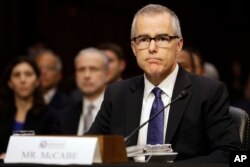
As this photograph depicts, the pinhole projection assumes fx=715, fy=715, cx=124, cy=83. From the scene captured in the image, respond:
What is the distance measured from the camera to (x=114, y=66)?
7.36 metres

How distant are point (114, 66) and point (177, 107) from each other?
11.8ft

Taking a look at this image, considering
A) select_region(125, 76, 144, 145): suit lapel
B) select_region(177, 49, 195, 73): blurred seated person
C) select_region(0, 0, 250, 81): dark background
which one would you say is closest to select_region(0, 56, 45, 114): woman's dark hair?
select_region(177, 49, 195, 73): blurred seated person

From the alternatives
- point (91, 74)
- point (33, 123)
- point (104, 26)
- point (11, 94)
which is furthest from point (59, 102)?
point (104, 26)

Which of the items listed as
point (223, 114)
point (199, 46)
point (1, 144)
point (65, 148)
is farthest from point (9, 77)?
point (199, 46)

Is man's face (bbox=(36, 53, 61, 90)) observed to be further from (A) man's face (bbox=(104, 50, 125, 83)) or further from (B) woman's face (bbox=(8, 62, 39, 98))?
(B) woman's face (bbox=(8, 62, 39, 98))

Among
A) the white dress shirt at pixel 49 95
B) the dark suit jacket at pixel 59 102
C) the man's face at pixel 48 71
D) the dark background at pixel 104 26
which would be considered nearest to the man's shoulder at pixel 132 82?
the dark suit jacket at pixel 59 102

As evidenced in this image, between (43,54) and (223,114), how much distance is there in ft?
16.2

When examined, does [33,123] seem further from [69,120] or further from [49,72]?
[49,72]

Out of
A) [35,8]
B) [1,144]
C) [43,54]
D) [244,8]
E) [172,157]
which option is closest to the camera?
[172,157]

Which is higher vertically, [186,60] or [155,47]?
[186,60]

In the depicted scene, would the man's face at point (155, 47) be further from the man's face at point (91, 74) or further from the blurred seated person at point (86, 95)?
the man's face at point (91, 74)

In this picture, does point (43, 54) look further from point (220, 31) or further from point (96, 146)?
point (96, 146)

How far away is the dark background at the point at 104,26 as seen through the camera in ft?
33.2

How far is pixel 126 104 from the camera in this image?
155 inches
